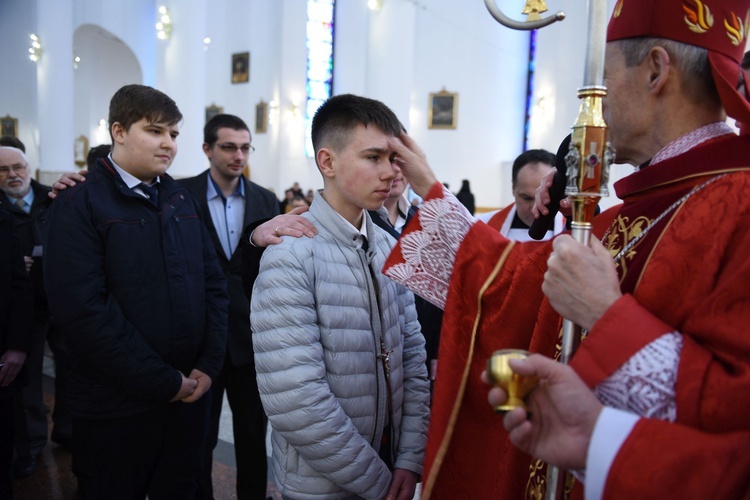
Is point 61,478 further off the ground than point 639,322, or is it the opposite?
point 639,322

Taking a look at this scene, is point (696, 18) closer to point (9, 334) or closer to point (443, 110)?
point (9, 334)

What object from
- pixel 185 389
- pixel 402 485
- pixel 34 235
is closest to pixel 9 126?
pixel 34 235

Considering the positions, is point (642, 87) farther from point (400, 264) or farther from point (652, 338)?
point (400, 264)

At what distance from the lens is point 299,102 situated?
16.4m

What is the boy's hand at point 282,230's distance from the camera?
69.4 inches

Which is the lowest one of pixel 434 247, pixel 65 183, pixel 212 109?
pixel 434 247

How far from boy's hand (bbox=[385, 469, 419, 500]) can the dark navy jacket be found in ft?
3.08

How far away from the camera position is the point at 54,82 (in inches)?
497

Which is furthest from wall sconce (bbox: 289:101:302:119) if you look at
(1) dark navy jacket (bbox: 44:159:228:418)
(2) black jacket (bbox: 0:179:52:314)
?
(1) dark navy jacket (bbox: 44:159:228:418)

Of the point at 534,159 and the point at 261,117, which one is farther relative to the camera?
the point at 261,117

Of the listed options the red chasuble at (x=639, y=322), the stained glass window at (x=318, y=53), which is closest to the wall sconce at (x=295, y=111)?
the stained glass window at (x=318, y=53)

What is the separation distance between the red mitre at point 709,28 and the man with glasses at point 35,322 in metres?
3.30

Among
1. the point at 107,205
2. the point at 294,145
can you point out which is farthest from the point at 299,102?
the point at 107,205

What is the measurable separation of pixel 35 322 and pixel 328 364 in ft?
9.19
